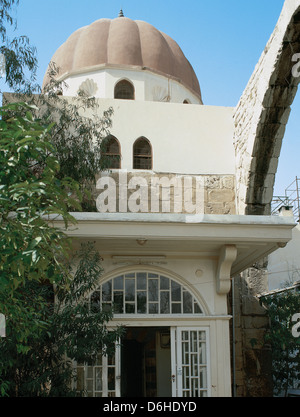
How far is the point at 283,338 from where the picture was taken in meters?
11.3

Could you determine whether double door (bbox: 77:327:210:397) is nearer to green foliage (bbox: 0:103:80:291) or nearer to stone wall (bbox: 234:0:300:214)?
green foliage (bbox: 0:103:80:291)

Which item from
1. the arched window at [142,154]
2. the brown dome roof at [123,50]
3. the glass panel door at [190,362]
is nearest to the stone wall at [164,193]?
the arched window at [142,154]

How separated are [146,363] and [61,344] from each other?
7.12m

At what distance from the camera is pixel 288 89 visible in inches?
433

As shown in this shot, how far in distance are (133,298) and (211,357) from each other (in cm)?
138

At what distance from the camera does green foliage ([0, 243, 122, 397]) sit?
6.95m

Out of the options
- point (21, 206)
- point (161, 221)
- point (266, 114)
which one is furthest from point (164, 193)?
point (21, 206)

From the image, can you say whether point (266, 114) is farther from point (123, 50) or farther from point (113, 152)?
point (123, 50)

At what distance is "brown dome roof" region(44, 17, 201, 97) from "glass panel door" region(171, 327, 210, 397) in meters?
10.5

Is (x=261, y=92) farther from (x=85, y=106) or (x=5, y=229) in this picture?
(x=5, y=229)

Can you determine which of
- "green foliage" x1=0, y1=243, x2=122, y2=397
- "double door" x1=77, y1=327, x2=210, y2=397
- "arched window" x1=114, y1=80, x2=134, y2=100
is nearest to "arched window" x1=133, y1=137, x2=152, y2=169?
"arched window" x1=114, y1=80, x2=134, y2=100

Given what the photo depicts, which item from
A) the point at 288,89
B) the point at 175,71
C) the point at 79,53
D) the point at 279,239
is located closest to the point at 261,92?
the point at 288,89

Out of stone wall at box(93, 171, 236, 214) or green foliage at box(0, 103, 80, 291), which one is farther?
stone wall at box(93, 171, 236, 214)

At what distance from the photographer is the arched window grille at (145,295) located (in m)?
8.09
